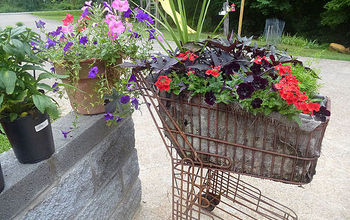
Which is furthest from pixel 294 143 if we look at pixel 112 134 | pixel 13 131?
pixel 13 131

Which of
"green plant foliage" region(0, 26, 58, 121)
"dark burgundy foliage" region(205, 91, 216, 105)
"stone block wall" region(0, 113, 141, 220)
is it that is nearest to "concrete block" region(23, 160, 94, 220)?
"stone block wall" region(0, 113, 141, 220)

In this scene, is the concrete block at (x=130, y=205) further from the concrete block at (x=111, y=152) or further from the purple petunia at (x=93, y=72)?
the purple petunia at (x=93, y=72)

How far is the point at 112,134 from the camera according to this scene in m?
1.71

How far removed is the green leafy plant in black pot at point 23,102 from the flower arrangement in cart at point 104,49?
0.28m

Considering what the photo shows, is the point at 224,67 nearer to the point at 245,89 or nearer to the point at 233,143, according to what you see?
the point at 245,89

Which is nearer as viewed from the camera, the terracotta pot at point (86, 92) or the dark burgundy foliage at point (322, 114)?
the dark burgundy foliage at point (322, 114)

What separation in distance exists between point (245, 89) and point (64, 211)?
3.54 ft

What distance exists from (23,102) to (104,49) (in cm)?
48

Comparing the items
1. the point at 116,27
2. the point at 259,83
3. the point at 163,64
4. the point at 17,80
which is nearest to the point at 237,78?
the point at 259,83

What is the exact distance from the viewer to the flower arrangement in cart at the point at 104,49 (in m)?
1.35

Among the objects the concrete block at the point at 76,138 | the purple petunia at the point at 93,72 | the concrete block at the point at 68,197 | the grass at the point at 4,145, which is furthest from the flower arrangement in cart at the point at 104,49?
the grass at the point at 4,145

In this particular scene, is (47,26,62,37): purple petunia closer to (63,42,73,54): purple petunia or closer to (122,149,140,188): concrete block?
(63,42,73,54): purple petunia

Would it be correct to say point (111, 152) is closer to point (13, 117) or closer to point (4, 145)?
point (13, 117)

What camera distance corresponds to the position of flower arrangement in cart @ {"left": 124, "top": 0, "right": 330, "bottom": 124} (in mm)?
1089
